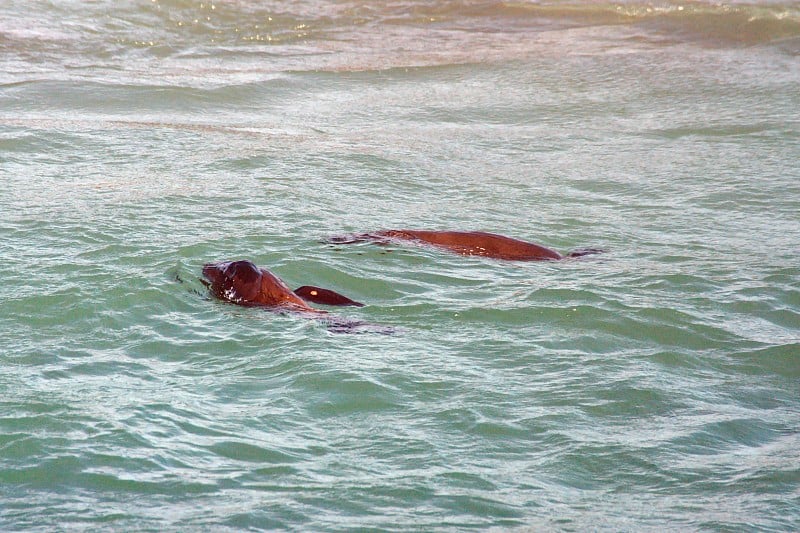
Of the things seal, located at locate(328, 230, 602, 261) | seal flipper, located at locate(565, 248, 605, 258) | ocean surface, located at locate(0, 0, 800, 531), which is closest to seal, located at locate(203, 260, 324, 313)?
ocean surface, located at locate(0, 0, 800, 531)

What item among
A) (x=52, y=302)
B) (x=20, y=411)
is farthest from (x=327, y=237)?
(x=20, y=411)

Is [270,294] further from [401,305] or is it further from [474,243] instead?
[474,243]

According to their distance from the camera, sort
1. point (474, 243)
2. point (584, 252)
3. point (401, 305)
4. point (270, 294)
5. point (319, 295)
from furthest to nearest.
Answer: point (584, 252) < point (474, 243) < point (401, 305) < point (319, 295) < point (270, 294)

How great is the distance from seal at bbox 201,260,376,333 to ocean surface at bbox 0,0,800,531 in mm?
92

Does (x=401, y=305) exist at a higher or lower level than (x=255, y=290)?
lower

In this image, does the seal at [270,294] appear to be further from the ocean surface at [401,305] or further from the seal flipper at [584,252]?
the seal flipper at [584,252]

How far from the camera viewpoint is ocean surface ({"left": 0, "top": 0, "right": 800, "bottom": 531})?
4.21 meters

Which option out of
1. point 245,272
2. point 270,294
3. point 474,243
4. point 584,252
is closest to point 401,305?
point 270,294

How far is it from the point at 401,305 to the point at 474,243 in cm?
109

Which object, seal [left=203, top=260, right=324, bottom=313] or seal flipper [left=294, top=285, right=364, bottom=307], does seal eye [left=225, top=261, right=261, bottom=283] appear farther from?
seal flipper [left=294, top=285, right=364, bottom=307]

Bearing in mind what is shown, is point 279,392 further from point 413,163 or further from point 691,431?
point 413,163

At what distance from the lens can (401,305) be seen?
621cm

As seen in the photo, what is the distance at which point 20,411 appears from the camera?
4.67m

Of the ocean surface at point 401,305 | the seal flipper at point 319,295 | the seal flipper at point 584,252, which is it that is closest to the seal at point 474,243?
the seal flipper at point 584,252
